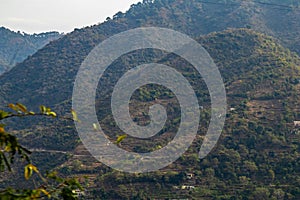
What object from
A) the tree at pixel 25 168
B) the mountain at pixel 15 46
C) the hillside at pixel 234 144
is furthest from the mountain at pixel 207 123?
the mountain at pixel 15 46

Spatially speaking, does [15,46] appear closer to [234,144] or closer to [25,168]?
[234,144]

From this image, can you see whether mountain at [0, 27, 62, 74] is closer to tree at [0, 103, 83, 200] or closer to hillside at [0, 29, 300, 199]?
hillside at [0, 29, 300, 199]

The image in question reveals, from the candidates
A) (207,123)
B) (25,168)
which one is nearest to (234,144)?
(207,123)

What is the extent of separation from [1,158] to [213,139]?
28782 mm

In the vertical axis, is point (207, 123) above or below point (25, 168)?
above

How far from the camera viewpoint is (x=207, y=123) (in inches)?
1308

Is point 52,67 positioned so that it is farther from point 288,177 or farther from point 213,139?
point 288,177

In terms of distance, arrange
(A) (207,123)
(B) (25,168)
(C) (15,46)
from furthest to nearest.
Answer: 1. (C) (15,46)
2. (A) (207,123)
3. (B) (25,168)

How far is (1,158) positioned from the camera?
289cm

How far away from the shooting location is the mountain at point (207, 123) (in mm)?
26547

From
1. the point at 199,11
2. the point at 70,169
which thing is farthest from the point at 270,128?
the point at 199,11

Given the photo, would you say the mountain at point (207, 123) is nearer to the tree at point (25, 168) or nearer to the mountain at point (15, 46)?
the tree at point (25, 168)

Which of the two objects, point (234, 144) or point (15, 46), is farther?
point (15, 46)

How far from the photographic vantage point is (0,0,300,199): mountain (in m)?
26.5
